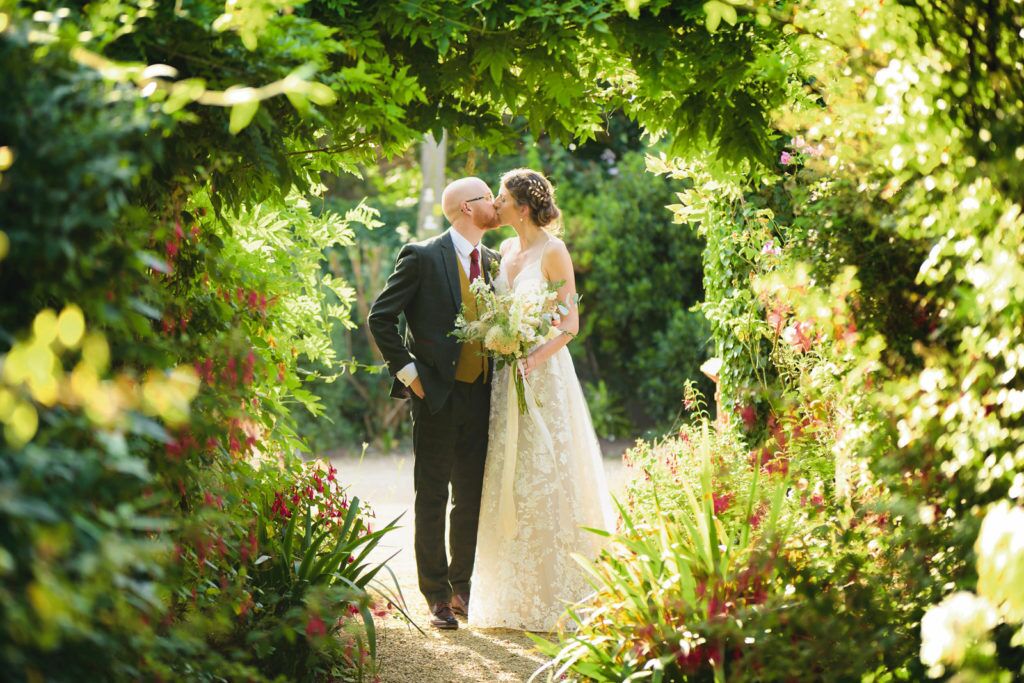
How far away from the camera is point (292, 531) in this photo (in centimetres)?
383

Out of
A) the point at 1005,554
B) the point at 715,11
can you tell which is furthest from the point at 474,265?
the point at 1005,554

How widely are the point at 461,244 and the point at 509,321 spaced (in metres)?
0.65

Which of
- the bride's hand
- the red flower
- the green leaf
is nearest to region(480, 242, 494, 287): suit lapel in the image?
the bride's hand

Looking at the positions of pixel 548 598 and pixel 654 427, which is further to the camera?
pixel 654 427

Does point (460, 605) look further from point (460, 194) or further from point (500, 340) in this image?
point (460, 194)

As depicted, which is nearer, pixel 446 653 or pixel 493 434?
pixel 446 653

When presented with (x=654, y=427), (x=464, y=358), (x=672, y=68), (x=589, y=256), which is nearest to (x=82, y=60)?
(x=672, y=68)

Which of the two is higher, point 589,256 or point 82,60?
point 589,256

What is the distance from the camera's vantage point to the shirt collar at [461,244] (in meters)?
5.19

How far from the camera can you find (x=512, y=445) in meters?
5.00

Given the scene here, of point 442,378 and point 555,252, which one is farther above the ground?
point 555,252

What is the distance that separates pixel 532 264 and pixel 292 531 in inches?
75.8

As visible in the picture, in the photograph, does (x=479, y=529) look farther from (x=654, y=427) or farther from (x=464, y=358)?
(x=654, y=427)

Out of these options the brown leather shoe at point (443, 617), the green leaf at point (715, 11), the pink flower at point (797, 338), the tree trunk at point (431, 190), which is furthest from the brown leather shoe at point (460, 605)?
the tree trunk at point (431, 190)
